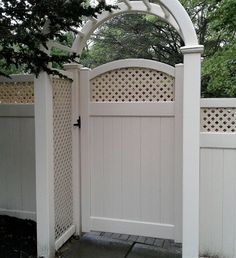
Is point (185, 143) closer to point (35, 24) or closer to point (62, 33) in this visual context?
point (62, 33)

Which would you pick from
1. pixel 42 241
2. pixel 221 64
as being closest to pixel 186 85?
pixel 42 241

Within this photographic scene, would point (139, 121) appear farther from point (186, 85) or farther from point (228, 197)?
point (228, 197)

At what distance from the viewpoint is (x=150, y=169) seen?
3.35 meters

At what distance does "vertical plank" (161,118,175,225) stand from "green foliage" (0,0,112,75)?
125 cm

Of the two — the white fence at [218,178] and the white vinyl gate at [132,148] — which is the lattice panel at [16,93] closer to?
the white vinyl gate at [132,148]

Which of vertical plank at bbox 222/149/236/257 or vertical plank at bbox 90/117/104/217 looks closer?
vertical plank at bbox 222/149/236/257

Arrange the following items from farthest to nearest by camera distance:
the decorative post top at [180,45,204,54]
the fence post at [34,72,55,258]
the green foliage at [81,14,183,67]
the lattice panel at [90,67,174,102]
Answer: the green foliage at [81,14,183,67] → the lattice panel at [90,67,174,102] → the fence post at [34,72,55,258] → the decorative post top at [180,45,204,54]

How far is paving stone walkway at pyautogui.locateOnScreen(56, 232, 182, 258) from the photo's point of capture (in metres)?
3.12

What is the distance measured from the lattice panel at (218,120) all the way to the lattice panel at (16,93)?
1.83 meters

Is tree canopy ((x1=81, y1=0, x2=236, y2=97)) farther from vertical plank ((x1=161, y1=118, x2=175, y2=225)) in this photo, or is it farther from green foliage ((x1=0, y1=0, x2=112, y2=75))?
green foliage ((x1=0, y1=0, x2=112, y2=75))

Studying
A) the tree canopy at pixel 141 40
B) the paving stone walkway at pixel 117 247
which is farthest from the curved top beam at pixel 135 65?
the tree canopy at pixel 141 40

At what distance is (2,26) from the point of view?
8.26 feet

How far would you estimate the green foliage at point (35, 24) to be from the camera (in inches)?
98.4

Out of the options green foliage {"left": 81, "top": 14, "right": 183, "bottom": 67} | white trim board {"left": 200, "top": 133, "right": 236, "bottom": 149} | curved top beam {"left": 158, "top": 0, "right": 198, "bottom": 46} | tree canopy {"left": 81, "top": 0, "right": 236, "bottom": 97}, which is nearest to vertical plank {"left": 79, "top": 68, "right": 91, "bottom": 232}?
curved top beam {"left": 158, "top": 0, "right": 198, "bottom": 46}
